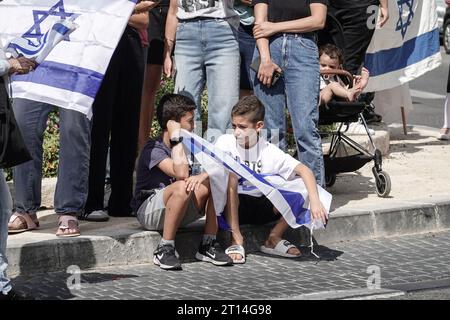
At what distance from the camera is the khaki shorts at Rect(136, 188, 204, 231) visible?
7.98 meters

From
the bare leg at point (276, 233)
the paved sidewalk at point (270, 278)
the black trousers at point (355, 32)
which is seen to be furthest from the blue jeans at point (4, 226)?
the black trousers at point (355, 32)

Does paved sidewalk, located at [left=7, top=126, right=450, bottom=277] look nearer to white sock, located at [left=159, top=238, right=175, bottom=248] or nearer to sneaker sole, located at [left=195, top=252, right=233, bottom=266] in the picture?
sneaker sole, located at [left=195, top=252, right=233, bottom=266]

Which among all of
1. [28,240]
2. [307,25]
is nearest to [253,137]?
[307,25]

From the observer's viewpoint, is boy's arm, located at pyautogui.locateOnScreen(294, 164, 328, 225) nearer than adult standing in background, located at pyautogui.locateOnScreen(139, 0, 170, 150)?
Yes

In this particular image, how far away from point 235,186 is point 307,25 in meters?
1.35

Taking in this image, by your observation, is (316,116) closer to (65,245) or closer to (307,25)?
(307,25)

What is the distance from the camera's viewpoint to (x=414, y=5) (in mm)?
12242

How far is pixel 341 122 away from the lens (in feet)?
32.0

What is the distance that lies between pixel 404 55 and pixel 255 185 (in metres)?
4.50

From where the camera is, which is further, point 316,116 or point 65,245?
point 316,116

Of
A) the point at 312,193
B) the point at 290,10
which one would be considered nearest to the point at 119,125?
the point at 290,10

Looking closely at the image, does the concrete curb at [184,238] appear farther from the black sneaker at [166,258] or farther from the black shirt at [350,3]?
the black shirt at [350,3]

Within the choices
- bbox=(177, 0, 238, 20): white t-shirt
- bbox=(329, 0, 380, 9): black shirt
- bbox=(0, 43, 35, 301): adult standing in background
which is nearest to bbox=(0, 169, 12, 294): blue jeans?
bbox=(0, 43, 35, 301): adult standing in background

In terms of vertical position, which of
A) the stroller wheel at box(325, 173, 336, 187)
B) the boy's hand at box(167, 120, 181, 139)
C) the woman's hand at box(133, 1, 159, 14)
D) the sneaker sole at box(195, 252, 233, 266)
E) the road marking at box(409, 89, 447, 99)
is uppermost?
the woman's hand at box(133, 1, 159, 14)
